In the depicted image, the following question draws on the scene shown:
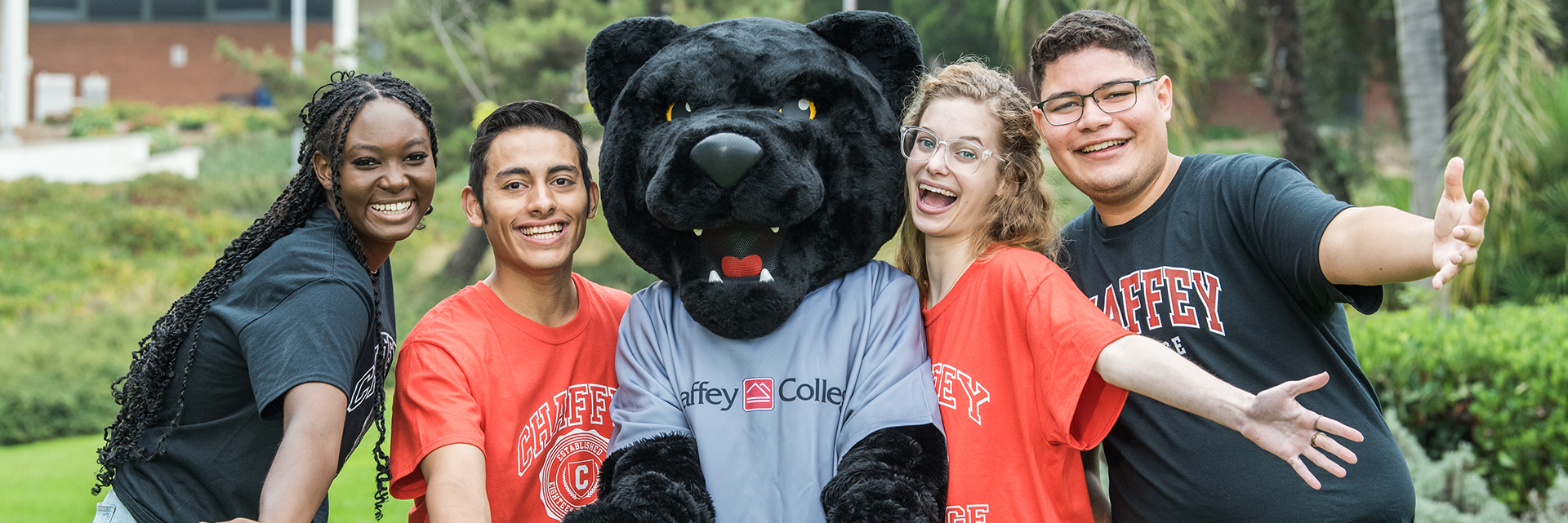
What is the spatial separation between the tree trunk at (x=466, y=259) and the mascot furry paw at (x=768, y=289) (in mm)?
11103

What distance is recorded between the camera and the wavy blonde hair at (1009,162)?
8.98ft

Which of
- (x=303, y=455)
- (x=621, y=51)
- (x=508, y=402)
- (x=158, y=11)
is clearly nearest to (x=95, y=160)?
(x=158, y=11)

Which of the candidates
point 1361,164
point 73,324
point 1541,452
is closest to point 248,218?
point 73,324

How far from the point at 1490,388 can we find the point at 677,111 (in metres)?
4.21

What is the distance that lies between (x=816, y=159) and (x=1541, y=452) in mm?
3965

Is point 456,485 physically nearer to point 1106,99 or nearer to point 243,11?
point 1106,99

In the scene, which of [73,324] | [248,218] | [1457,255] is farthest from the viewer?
[248,218]

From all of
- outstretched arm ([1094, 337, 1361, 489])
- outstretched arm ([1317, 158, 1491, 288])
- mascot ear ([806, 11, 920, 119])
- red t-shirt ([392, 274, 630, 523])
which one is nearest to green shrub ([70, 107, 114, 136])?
red t-shirt ([392, 274, 630, 523])

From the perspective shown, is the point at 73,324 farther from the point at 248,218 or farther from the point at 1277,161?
the point at 1277,161

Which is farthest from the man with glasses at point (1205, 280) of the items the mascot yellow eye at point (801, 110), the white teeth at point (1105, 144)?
the mascot yellow eye at point (801, 110)

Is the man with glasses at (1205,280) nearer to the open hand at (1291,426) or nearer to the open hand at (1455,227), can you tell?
the open hand at (1455,227)

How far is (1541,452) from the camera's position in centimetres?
466

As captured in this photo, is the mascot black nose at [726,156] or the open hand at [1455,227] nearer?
the open hand at [1455,227]

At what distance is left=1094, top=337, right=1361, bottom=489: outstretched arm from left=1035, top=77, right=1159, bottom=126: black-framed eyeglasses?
29.0 inches
